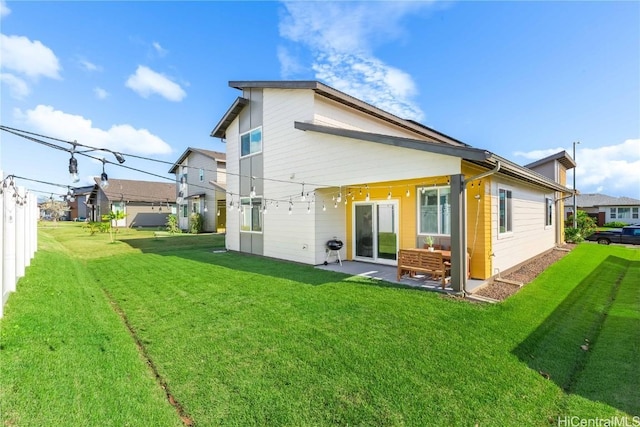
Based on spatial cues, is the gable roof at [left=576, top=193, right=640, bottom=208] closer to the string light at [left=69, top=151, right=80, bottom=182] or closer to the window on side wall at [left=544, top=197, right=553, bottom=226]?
the window on side wall at [left=544, top=197, right=553, bottom=226]

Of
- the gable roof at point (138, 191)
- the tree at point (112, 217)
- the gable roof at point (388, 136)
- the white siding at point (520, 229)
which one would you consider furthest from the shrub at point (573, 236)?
the gable roof at point (138, 191)

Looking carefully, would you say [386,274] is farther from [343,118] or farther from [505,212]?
[343,118]

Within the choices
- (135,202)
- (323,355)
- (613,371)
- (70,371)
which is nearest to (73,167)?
(70,371)

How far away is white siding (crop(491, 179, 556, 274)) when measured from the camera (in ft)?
25.7

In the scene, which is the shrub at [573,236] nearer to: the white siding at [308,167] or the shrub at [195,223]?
the white siding at [308,167]

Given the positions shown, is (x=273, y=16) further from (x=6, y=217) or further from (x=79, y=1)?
(x=6, y=217)

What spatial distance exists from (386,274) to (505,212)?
3966mm

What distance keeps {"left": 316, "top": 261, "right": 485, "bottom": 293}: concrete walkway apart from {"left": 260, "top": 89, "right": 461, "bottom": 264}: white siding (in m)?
0.94

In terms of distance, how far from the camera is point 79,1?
8.16m

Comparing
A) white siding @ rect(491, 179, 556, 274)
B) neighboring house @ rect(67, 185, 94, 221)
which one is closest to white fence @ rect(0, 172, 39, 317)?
white siding @ rect(491, 179, 556, 274)

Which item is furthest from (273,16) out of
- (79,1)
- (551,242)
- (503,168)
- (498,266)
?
(551,242)

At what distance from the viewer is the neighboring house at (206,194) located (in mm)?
23828

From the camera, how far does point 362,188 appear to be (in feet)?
31.3

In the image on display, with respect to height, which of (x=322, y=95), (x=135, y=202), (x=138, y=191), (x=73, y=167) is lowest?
(x=73, y=167)
